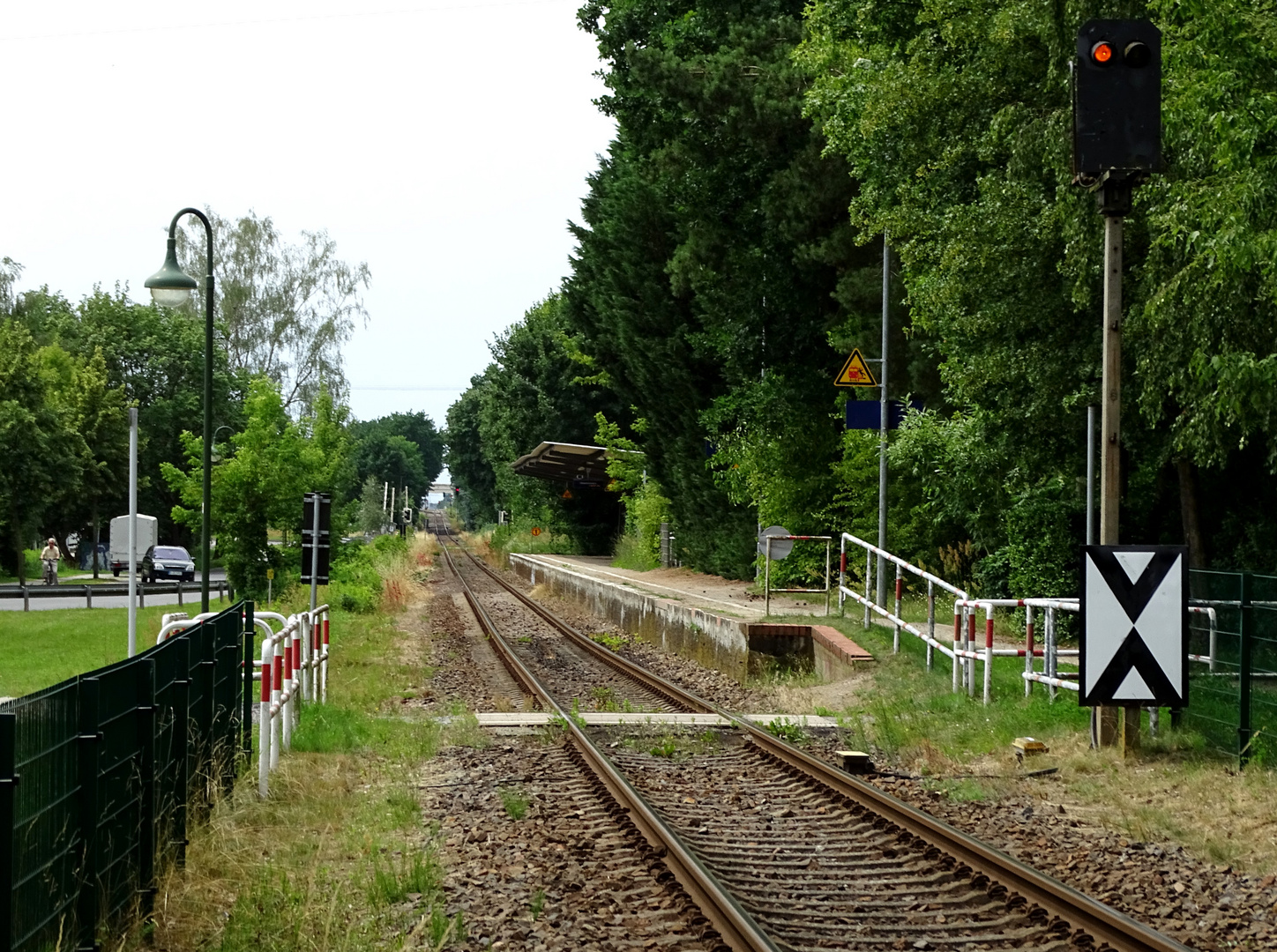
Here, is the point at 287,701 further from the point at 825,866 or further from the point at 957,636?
the point at 957,636

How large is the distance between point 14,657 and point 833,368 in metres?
15.7

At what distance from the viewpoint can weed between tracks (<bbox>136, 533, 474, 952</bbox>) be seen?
6633 mm

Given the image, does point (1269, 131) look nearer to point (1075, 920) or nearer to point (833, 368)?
point (1075, 920)

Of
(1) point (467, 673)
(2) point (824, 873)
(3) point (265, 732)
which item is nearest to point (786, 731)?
(3) point (265, 732)

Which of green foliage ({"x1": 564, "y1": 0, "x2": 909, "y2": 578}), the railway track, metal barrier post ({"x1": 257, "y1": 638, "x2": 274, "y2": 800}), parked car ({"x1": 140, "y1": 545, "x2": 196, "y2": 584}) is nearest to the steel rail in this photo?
the railway track

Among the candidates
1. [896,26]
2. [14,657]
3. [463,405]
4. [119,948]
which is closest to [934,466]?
[896,26]

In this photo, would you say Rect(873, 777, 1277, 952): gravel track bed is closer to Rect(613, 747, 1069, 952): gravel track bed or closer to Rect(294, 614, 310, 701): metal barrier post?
Rect(613, 747, 1069, 952): gravel track bed

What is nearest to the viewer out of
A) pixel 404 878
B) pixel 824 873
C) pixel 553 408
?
pixel 404 878

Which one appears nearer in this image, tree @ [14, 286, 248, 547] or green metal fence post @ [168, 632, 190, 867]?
green metal fence post @ [168, 632, 190, 867]

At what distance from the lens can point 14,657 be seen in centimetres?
2191

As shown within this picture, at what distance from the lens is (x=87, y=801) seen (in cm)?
565

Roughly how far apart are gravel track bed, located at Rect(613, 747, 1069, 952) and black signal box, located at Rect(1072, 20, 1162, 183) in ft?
16.1

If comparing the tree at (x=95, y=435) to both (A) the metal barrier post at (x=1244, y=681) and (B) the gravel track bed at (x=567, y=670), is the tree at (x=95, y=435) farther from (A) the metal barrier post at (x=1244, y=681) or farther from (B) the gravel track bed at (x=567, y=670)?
(A) the metal barrier post at (x=1244, y=681)

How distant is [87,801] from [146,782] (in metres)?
1.17
